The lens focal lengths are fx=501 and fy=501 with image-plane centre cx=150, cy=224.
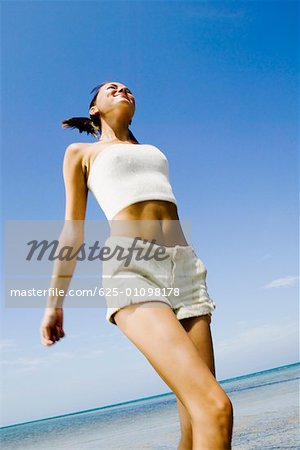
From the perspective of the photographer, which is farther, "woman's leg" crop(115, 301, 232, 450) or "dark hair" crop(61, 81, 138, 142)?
"dark hair" crop(61, 81, 138, 142)

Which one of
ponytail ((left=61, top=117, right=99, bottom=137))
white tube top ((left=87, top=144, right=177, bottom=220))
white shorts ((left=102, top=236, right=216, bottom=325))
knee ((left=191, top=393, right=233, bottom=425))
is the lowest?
knee ((left=191, top=393, right=233, bottom=425))

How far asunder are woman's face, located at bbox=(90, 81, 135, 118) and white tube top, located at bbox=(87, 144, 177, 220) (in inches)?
13.7

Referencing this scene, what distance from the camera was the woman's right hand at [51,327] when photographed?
6.95 ft

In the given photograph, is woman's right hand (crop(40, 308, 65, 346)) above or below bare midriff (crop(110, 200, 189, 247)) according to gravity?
below

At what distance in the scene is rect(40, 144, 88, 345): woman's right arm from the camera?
2145 millimetres

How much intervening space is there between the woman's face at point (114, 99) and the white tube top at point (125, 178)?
347 millimetres

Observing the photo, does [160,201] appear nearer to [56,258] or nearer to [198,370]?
[56,258]

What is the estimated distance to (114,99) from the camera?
2744 millimetres

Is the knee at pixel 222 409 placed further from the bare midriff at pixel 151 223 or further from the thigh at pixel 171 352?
the bare midriff at pixel 151 223

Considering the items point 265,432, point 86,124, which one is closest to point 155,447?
point 265,432

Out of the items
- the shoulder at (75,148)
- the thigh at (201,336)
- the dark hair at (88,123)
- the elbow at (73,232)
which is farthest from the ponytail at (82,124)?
the thigh at (201,336)

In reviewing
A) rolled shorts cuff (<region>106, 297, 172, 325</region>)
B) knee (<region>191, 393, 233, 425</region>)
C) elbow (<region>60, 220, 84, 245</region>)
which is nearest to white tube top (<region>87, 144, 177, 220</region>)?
elbow (<region>60, 220, 84, 245</region>)

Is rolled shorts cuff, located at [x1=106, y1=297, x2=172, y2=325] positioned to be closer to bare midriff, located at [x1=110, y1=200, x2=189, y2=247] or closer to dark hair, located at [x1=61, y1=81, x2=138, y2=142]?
bare midriff, located at [x1=110, y1=200, x2=189, y2=247]

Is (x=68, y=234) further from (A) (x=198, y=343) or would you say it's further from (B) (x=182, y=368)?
(B) (x=182, y=368)
